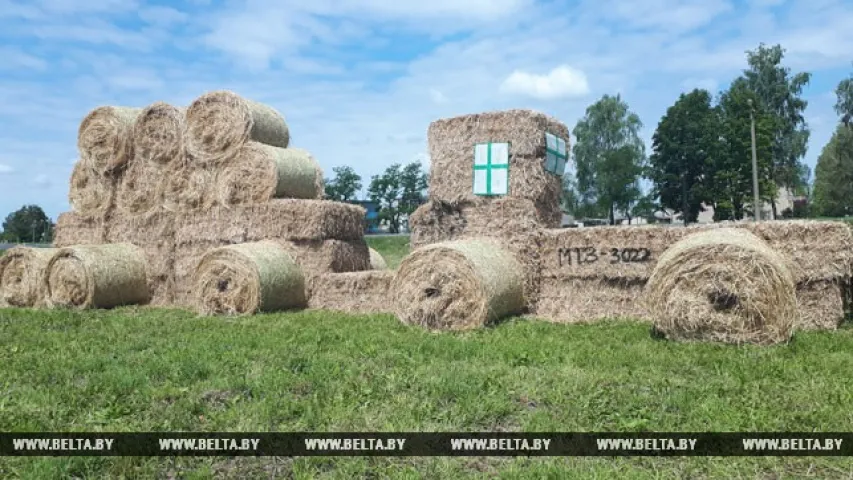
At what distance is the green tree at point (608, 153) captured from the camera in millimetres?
60906

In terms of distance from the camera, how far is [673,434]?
4656 mm

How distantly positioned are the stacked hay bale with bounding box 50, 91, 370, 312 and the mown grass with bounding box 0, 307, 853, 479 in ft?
14.8

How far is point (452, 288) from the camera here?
9719mm

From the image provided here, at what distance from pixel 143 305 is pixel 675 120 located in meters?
47.7

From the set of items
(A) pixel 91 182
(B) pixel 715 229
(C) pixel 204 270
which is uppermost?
(A) pixel 91 182

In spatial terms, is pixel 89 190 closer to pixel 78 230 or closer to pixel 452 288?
pixel 78 230

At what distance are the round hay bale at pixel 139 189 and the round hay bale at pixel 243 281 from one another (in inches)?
126

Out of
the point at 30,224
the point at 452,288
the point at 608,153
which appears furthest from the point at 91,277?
the point at 30,224

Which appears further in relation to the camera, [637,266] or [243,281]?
[243,281]

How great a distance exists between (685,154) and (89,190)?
46.1 meters

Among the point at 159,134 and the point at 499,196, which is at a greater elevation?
the point at 159,134

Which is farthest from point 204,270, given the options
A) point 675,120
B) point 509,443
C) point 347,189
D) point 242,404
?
point 347,189

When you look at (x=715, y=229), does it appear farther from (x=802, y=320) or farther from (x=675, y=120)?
(x=675, y=120)

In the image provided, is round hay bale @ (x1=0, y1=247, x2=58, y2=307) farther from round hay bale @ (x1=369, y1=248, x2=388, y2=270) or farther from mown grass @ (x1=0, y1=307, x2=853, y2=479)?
round hay bale @ (x1=369, y1=248, x2=388, y2=270)
